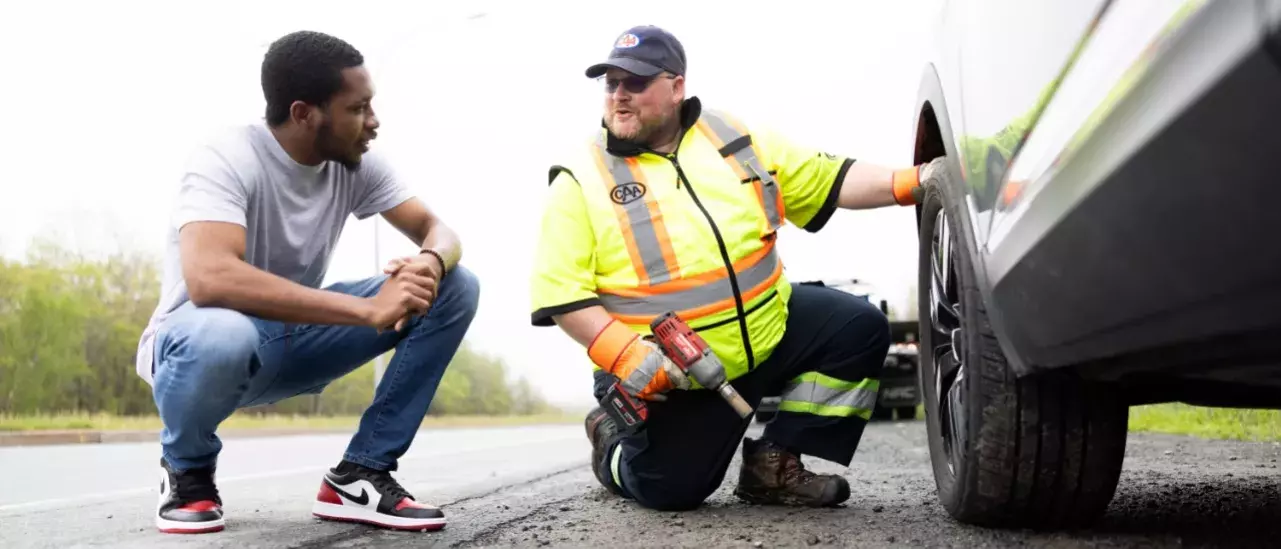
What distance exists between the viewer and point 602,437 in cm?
394

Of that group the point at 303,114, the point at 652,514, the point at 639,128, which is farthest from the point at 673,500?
the point at 303,114

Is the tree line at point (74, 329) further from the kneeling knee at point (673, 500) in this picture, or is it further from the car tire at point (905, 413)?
the kneeling knee at point (673, 500)

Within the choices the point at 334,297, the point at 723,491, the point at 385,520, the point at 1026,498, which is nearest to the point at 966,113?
the point at 1026,498

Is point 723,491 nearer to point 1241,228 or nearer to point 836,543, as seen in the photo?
point 836,543

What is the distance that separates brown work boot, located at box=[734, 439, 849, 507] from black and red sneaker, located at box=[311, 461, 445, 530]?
1.04m

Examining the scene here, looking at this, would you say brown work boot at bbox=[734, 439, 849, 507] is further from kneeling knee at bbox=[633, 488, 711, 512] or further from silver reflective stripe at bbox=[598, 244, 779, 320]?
silver reflective stripe at bbox=[598, 244, 779, 320]

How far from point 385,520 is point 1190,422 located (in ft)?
25.0

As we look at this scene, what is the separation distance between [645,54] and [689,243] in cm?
59

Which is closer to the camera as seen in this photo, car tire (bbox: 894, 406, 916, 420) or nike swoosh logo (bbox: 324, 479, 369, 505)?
nike swoosh logo (bbox: 324, 479, 369, 505)

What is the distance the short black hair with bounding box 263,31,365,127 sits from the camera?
3070 millimetres

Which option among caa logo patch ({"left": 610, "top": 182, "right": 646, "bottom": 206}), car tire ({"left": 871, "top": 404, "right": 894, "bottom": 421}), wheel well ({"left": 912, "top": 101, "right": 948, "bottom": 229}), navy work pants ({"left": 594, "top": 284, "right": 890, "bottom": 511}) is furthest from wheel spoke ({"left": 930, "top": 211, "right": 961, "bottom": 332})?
car tire ({"left": 871, "top": 404, "right": 894, "bottom": 421})

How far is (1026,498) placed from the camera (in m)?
2.63

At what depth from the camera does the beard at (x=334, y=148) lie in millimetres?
3142

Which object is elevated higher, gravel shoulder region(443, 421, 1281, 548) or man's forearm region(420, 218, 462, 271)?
man's forearm region(420, 218, 462, 271)
